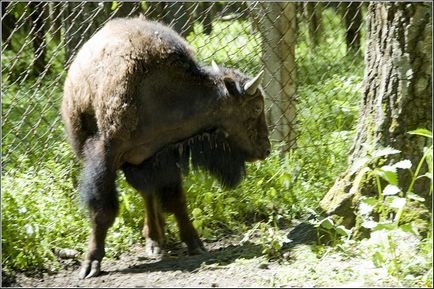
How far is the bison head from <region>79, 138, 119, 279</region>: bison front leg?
0.94 m

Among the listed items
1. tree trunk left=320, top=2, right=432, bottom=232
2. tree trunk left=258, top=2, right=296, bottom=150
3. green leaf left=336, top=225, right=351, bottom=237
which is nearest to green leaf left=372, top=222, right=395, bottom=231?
green leaf left=336, top=225, right=351, bottom=237

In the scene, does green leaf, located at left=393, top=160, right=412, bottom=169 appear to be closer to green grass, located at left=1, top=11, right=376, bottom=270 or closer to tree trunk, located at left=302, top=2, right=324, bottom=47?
green grass, located at left=1, top=11, right=376, bottom=270

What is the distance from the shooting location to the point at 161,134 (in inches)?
202

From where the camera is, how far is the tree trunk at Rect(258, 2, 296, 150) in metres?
6.70

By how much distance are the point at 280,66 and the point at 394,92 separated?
7.07 feet

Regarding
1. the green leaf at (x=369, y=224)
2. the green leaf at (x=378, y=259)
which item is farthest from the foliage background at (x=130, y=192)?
the green leaf at (x=378, y=259)

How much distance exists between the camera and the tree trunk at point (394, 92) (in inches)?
182

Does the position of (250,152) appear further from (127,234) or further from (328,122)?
(328,122)

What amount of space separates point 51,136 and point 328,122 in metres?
2.60

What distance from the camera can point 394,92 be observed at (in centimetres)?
473

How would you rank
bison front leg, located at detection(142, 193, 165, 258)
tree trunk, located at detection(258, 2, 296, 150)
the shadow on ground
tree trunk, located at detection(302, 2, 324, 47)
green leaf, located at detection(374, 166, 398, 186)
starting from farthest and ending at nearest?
tree trunk, located at detection(302, 2, 324, 47), tree trunk, located at detection(258, 2, 296, 150), bison front leg, located at detection(142, 193, 165, 258), the shadow on ground, green leaf, located at detection(374, 166, 398, 186)

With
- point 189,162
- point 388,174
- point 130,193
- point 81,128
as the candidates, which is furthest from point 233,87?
point 388,174

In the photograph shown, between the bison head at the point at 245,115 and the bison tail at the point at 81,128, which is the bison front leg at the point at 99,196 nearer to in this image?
the bison tail at the point at 81,128

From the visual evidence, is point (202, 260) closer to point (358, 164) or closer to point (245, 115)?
point (245, 115)
